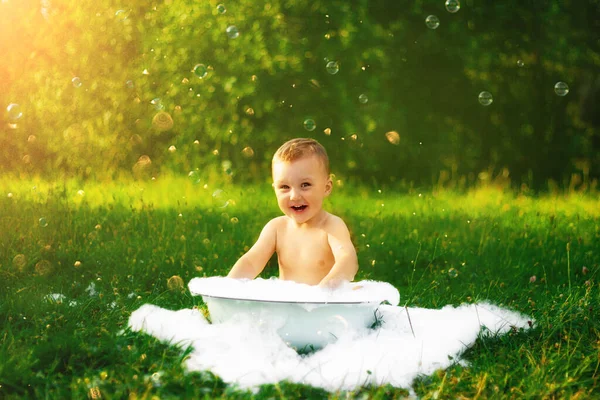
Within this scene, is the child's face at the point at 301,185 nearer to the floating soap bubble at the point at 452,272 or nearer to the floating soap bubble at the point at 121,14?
the floating soap bubble at the point at 452,272

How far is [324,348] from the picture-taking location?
283 centimetres

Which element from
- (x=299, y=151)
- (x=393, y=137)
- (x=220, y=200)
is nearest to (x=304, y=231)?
(x=299, y=151)

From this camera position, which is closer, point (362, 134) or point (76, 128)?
point (362, 134)

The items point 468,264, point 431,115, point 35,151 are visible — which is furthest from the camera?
point 35,151

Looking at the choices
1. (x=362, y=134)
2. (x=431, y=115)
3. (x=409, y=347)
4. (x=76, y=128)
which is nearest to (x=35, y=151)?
(x=76, y=128)

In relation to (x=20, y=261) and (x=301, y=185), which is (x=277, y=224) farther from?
(x=20, y=261)

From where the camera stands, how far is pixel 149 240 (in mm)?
4668

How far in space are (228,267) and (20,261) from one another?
1.13 metres

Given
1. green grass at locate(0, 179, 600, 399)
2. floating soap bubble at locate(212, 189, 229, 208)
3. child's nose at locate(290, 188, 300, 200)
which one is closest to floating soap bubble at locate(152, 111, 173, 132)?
green grass at locate(0, 179, 600, 399)

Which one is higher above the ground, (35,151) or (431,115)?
(431,115)

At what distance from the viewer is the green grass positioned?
251 centimetres

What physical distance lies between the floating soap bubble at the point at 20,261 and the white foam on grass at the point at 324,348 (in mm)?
1131

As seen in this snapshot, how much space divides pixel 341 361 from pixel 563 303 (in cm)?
131

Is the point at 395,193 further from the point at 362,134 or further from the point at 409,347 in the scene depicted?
the point at 409,347
